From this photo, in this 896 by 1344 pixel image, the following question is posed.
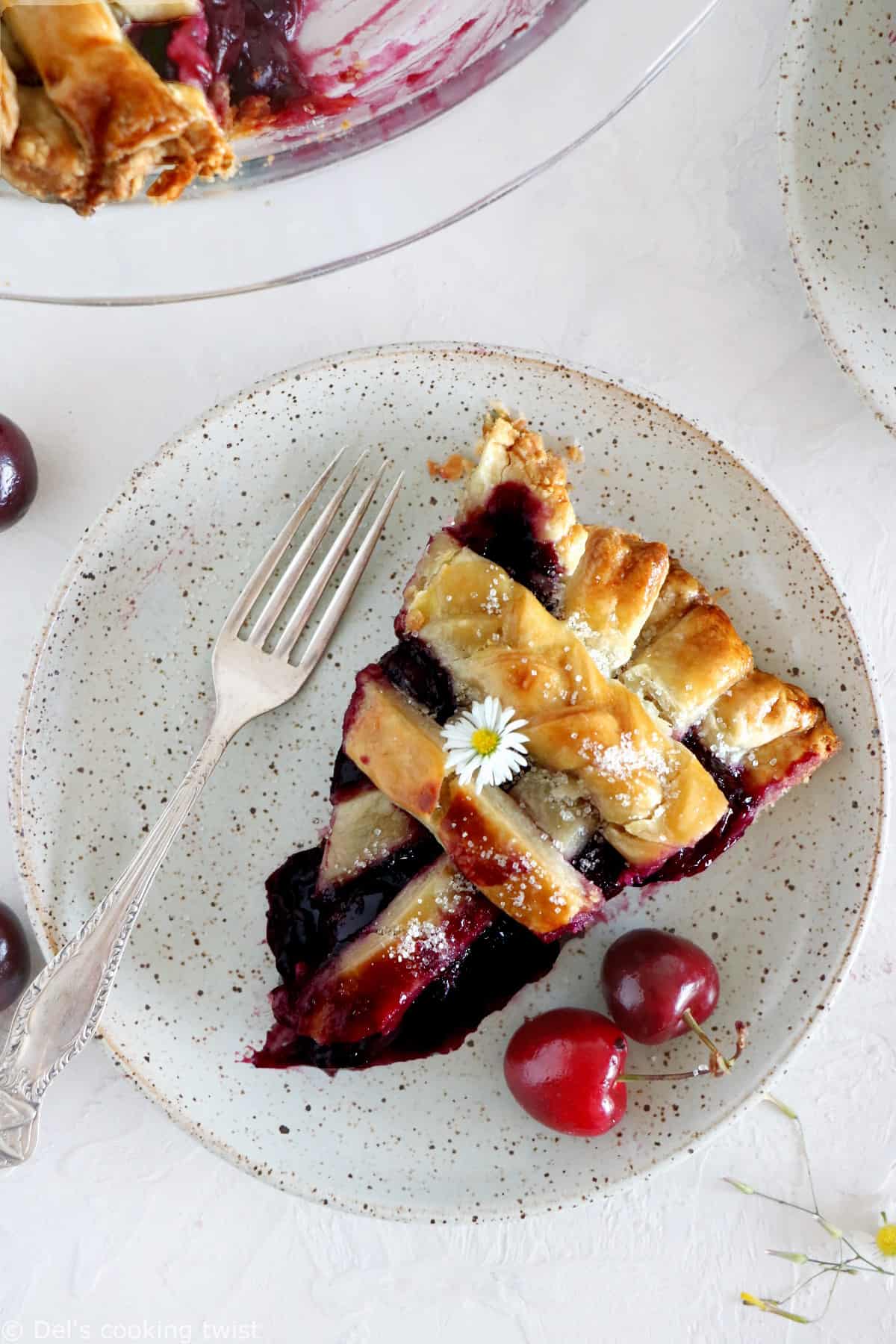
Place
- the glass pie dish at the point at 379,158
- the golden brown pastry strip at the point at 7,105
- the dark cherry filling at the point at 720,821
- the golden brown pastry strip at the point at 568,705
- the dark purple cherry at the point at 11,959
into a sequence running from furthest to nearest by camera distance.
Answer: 1. the dark purple cherry at the point at 11,959
2. the dark cherry filling at the point at 720,821
3. the golden brown pastry strip at the point at 568,705
4. the glass pie dish at the point at 379,158
5. the golden brown pastry strip at the point at 7,105

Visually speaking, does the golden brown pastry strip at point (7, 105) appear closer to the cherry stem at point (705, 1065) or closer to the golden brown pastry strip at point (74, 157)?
the golden brown pastry strip at point (74, 157)

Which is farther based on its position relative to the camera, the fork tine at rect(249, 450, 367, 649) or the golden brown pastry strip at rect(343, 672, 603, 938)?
the fork tine at rect(249, 450, 367, 649)

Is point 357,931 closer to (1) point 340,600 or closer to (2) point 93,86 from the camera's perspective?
(1) point 340,600

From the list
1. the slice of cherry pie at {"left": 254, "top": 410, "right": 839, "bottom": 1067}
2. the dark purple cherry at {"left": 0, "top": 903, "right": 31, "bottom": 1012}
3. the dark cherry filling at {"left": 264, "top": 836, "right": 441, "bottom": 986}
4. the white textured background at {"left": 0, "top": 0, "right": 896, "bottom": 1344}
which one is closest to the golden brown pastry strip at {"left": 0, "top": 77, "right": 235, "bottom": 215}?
the slice of cherry pie at {"left": 254, "top": 410, "right": 839, "bottom": 1067}

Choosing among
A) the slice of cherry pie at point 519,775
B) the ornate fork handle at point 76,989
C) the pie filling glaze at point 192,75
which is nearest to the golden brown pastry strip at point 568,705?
the slice of cherry pie at point 519,775

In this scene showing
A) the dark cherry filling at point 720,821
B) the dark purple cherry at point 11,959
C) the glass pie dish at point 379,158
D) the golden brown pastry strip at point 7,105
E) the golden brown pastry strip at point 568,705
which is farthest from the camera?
the dark purple cherry at point 11,959

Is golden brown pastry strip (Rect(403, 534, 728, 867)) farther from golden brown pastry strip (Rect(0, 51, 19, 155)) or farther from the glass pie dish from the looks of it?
golden brown pastry strip (Rect(0, 51, 19, 155))

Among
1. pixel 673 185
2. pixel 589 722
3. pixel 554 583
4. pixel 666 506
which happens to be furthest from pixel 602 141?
pixel 589 722
